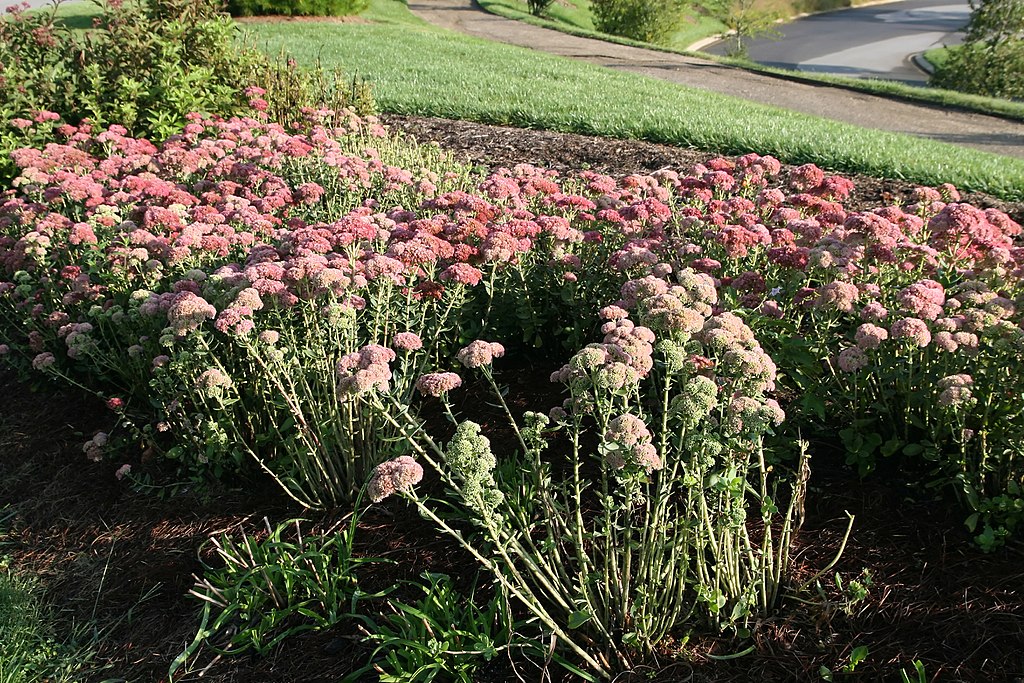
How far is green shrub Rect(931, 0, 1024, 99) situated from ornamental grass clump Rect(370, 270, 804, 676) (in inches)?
834

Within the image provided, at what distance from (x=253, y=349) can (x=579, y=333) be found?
1.63 m

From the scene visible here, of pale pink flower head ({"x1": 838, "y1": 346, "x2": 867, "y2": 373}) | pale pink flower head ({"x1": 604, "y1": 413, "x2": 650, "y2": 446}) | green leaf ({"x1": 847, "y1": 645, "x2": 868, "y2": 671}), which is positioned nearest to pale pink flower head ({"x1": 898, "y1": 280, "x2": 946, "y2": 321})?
pale pink flower head ({"x1": 838, "y1": 346, "x2": 867, "y2": 373})

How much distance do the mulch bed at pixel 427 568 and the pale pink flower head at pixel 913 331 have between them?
2.43ft

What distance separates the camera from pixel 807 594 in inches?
111

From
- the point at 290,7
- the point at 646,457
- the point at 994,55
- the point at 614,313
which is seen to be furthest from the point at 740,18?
the point at 646,457

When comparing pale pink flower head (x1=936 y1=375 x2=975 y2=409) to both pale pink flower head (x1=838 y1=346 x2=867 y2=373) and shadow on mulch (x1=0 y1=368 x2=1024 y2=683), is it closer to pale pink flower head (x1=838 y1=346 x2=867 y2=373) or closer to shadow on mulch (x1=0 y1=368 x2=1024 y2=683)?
pale pink flower head (x1=838 y1=346 x2=867 y2=373)

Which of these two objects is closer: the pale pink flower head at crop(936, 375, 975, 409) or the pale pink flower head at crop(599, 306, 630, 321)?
the pale pink flower head at crop(936, 375, 975, 409)

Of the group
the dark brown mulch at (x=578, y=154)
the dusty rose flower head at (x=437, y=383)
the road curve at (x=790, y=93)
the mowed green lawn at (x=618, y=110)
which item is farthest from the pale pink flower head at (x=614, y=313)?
the road curve at (x=790, y=93)

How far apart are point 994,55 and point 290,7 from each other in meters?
20.9

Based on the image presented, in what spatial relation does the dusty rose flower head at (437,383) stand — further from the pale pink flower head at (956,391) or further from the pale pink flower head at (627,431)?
the pale pink flower head at (956,391)

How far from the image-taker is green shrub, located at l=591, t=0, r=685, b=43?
89.5ft

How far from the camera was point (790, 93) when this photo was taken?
16016 millimetres

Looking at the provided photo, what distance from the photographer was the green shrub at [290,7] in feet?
85.9

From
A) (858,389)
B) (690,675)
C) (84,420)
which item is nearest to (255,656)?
(690,675)
